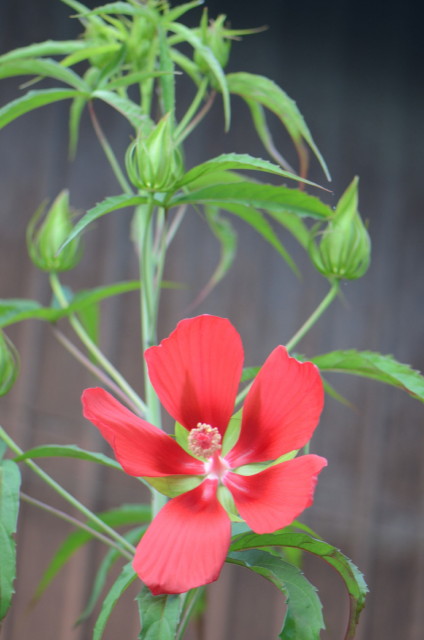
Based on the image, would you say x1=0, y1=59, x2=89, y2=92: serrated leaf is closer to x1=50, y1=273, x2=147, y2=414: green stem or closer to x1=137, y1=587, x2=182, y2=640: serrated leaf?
x1=50, y1=273, x2=147, y2=414: green stem

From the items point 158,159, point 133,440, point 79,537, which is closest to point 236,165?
point 158,159

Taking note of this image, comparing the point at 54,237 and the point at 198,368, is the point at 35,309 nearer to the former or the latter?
the point at 54,237

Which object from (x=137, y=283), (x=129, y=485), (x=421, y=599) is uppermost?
(x=137, y=283)

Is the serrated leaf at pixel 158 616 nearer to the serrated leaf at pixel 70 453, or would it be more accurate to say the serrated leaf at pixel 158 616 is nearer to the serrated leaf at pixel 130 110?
the serrated leaf at pixel 70 453

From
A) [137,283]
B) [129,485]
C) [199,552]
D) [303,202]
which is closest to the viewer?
[199,552]

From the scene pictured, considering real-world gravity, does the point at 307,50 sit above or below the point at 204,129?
above

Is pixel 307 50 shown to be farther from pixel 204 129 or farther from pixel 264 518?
pixel 264 518

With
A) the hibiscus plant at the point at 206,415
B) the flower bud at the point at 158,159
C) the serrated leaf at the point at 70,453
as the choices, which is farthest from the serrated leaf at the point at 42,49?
the serrated leaf at the point at 70,453

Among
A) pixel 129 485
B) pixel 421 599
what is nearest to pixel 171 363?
pixel 129 485

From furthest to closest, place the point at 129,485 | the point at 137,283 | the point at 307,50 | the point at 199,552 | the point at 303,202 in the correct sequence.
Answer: the point at 307,50 → the point at 129,485 → the point at 137,283 → the point at 303,202 → the point at 199,552
